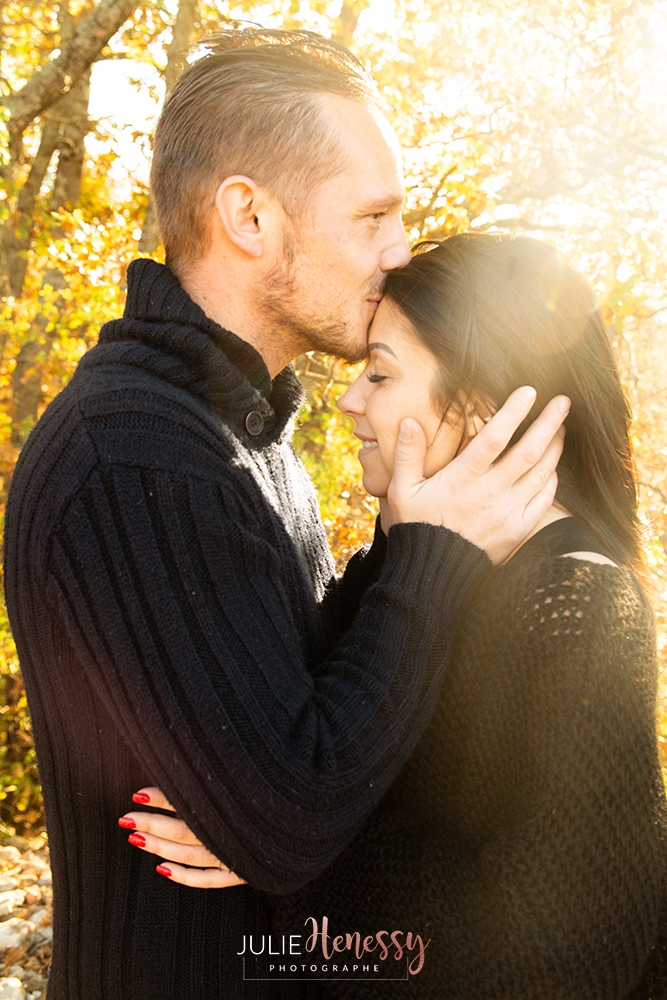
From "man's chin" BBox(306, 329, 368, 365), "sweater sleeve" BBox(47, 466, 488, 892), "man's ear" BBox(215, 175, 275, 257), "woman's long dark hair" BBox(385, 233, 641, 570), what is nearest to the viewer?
"sweater sleeve" BBox(47, 466, 488, 892)

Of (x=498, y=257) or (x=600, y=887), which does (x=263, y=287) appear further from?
(x=600, y=887)

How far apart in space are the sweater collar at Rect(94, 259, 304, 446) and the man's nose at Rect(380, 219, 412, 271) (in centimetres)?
52

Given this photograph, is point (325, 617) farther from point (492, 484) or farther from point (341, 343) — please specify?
point (341, 343)

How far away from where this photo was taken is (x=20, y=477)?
1.63 m

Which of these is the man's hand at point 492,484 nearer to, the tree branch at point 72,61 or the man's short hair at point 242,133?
the man's short hair at point 242,133

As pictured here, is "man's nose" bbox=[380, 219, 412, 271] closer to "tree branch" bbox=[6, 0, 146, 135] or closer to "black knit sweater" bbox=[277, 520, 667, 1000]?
"black knit sweater" bbox=[277, 520, 667, 1000]

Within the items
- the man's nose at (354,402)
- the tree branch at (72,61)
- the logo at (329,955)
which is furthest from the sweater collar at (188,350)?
the tree branch at (72,61)

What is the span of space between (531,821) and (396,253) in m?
1.50

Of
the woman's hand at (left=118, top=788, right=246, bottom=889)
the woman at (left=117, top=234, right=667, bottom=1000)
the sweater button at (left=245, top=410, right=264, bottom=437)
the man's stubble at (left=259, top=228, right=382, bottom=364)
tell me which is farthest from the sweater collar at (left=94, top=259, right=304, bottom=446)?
the woman's hand at (left=118, top=788, right=246, bottom=889)

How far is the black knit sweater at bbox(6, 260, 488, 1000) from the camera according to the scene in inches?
57.4

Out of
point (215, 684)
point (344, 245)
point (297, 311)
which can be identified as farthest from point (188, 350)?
point (215, 684)

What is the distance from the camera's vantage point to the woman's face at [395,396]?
2262mm

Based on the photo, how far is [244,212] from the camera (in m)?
2.13

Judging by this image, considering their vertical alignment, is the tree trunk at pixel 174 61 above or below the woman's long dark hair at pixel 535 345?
above
